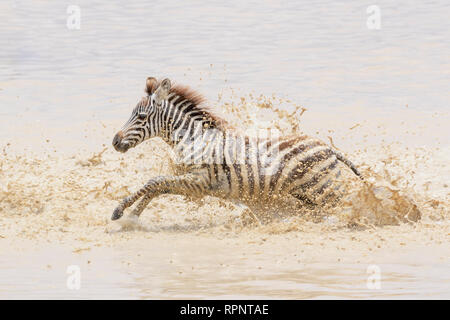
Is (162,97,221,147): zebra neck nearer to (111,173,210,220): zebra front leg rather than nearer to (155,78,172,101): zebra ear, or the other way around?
(155,78,172,101): zebra ear

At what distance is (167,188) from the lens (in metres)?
10.2

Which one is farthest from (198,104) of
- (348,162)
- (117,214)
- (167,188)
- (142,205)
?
(348,162)

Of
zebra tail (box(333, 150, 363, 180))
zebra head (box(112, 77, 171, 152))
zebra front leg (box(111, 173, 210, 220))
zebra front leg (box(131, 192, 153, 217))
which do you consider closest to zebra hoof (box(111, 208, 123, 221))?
zebra front leg (box(111, 173, 210, 220))

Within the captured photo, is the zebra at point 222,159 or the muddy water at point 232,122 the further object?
the zebra at point 222,159

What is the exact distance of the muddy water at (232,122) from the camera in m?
8.19

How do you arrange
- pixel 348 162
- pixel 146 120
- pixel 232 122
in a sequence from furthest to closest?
pixel 232 122 < pixel 146 120 < pixel 348 162

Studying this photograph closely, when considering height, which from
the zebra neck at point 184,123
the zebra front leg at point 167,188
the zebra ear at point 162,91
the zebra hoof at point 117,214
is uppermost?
the zebra ear at point 162,91

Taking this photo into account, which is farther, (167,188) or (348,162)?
(348,162)

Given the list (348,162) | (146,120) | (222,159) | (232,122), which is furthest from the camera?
(232,122)

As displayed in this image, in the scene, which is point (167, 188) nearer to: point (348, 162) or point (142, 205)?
point (142, 205)

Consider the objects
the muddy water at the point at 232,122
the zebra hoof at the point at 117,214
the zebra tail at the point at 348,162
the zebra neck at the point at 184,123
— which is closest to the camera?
the muddy water at the point at 232,122

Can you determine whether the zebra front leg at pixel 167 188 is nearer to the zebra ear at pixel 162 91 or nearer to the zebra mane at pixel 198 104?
the zebra mane at pixel 198 104

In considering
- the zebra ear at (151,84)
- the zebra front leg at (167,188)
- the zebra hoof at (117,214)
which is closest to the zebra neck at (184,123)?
the zebra ear at (151,84)

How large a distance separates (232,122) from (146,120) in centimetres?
108
